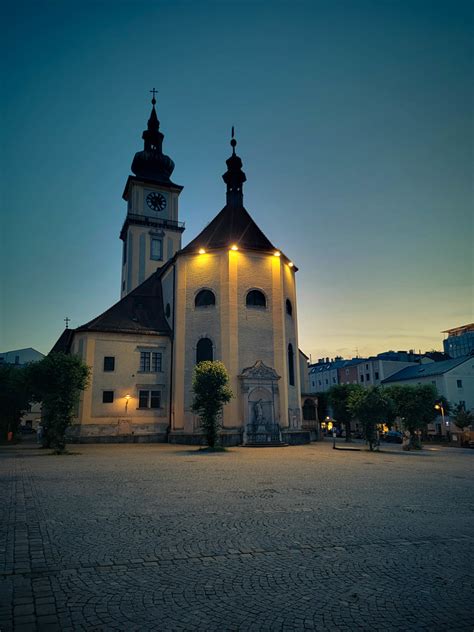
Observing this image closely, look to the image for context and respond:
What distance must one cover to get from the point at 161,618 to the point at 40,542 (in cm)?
331

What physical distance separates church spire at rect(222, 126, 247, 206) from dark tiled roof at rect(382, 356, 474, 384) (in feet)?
122

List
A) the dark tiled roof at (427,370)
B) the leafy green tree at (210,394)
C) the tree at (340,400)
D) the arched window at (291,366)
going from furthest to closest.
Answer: the dark tiled roof at (427,370) → the tree at (340,400) → the arched window at (291,366) → the leafy green tree at (210,394)

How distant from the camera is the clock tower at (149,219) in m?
50.2

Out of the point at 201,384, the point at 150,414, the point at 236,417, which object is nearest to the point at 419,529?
the point at 201,384

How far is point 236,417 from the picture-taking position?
32094 mm

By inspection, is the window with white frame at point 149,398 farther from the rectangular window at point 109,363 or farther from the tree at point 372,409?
the tree at point 372,409

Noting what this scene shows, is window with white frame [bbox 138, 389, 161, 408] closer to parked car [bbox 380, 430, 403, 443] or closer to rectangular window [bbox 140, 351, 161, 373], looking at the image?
rectangular window [bbox 140, 351, 161, 373]

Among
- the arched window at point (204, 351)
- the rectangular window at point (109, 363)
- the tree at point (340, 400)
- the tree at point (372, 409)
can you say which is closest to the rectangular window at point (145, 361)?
the rectangular window at point (109, 363)

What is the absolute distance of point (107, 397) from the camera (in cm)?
3419

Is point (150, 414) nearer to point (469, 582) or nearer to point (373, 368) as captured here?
point (469, 582)

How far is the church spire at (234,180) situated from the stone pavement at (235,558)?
34411mm

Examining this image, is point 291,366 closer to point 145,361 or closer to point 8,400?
point 145,361

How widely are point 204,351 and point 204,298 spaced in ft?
14.5

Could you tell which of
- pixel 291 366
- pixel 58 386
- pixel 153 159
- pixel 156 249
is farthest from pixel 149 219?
pixel 58 386
